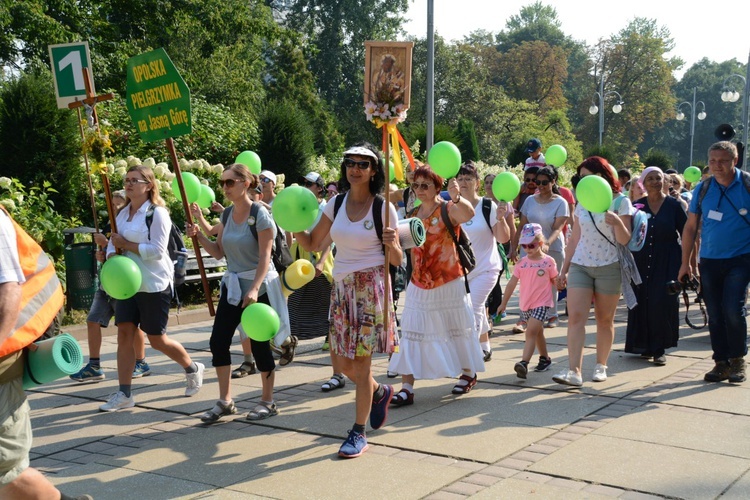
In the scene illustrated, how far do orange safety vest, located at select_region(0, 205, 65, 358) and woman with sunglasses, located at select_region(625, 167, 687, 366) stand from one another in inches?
237

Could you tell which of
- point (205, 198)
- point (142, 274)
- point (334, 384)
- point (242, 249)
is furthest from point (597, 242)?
point (142, 274)

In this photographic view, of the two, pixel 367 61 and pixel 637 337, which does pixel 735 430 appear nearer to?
pixel 637 337

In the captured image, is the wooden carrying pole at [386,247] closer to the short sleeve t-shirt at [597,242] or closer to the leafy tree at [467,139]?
the short sleeve t-shirt at [597,242]

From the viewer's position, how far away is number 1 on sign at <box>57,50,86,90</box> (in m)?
6.76

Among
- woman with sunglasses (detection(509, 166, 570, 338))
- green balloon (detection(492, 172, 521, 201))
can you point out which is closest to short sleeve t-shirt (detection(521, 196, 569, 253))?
woman with sunglasses (detection(509, 166, 570, 338))

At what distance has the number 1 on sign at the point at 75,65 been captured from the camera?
6.76 m

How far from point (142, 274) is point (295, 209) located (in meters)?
1.83

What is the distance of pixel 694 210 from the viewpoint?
7562 millimetres

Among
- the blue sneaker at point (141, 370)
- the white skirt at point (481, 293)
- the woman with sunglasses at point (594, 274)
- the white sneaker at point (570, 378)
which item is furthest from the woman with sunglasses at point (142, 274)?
the woman with sunglasses at point (594, 274)

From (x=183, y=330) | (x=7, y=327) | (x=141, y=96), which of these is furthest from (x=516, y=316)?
(x=7, y=327)

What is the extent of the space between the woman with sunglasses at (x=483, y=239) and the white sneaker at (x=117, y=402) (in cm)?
308

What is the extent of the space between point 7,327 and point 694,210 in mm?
5979

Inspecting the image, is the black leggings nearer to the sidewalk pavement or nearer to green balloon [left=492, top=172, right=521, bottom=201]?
the sidewalk pavement

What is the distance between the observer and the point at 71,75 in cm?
679
